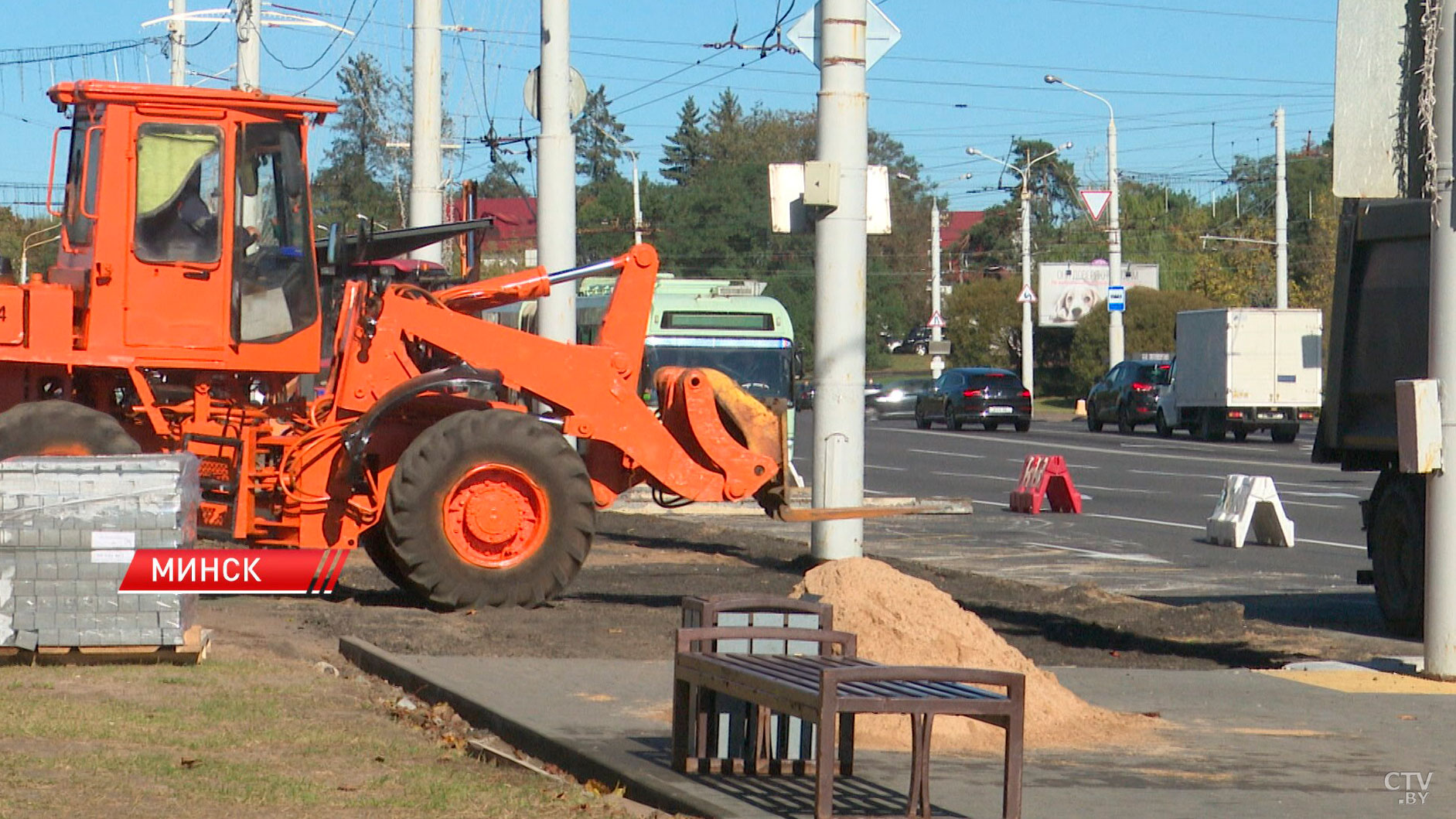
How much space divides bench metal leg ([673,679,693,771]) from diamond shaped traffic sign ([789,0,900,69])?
32.4 feet

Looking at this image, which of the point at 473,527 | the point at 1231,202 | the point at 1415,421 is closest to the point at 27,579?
the point at 473,527

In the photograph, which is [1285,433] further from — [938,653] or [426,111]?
[938,653]

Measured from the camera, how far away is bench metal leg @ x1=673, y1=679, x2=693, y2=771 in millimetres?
7340

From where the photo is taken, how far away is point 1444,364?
10.1 meters

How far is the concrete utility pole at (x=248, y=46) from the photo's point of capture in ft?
108

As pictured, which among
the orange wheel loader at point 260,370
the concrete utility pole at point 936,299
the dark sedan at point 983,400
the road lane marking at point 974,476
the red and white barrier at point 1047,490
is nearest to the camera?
the orange wheel loader at point 260,370

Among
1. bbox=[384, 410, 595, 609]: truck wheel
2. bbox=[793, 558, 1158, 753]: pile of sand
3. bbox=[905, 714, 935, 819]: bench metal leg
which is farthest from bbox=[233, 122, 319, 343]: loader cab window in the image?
bbox=[905, 714, 935, 819]: bench metal leg

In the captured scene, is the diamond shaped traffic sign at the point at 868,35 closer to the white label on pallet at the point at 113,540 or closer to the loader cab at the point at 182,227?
the loader cab at the point at 182,227

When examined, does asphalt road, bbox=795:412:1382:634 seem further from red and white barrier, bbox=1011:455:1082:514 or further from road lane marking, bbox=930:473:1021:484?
red and white barrier, bbox=1011:455:1082:514

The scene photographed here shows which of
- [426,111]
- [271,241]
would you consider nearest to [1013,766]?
[271,241]

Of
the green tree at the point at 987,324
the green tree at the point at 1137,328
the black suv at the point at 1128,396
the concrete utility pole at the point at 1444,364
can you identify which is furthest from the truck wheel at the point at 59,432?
the green tree at the point at 987,324

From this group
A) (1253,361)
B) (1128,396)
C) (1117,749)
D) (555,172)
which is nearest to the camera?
(1117,749)

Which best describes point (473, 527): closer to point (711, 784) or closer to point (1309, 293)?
point (711, 784)

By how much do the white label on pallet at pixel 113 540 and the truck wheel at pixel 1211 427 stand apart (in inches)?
1543
